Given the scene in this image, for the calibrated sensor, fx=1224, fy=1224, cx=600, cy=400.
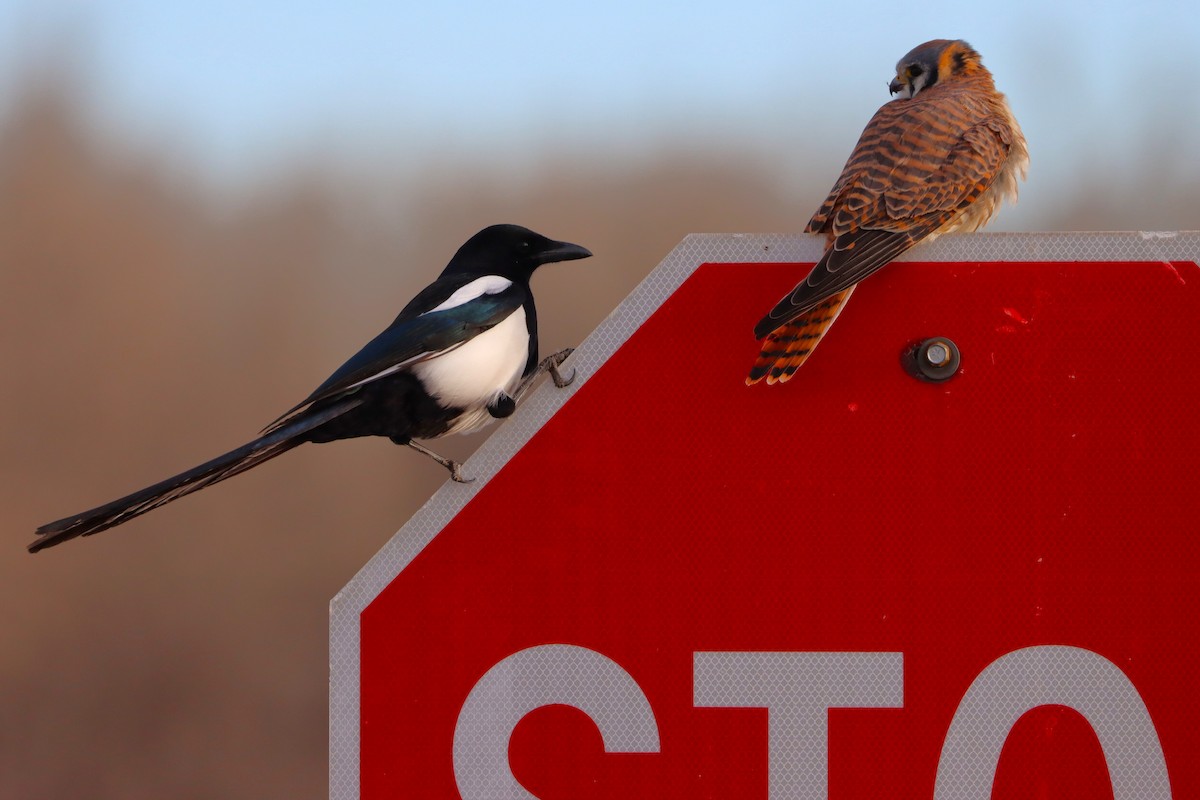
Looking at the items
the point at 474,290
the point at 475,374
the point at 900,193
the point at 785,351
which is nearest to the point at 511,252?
the point at 474,290

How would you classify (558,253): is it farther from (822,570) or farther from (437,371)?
(822,570)

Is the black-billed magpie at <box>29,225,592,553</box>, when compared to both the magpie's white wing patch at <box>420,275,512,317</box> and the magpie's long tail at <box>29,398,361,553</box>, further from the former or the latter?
the magpie's long tail at <box>29,398,361,553</box>

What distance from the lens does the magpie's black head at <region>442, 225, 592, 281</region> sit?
2752 mm

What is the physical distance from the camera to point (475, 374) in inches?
90.3

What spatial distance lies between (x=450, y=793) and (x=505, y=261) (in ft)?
4.91

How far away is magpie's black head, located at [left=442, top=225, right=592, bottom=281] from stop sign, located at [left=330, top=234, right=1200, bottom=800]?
1.24 m

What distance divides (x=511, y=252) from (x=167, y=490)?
1.39m

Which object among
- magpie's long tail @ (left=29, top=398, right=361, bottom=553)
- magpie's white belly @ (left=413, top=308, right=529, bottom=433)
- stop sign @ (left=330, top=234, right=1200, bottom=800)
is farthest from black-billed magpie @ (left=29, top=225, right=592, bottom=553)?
stop sign @ (left=330, top=234, right=1200, bottom=800)

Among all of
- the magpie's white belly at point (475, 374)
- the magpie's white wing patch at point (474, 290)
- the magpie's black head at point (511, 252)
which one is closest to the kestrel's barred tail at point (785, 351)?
the magpie's white belly at point (475, 374)

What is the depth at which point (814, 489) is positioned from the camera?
1.53 m

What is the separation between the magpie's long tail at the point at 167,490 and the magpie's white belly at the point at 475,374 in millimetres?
388

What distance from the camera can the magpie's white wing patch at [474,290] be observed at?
94.3 inches

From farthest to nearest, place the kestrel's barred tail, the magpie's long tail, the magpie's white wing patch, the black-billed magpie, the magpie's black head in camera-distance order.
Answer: the magpie's black head < the magpie's white wing patch < the black-billed magpie < the kestrel's barred tail < the magpie's long tail

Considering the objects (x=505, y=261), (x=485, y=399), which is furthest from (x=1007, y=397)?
(x=505, y=261)
